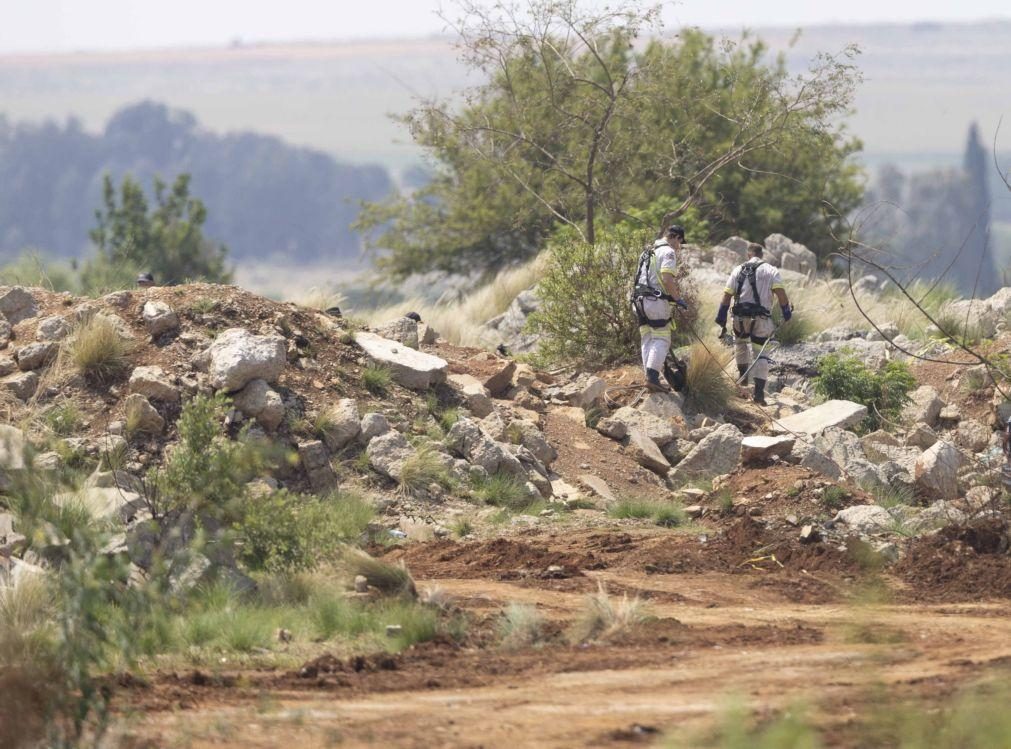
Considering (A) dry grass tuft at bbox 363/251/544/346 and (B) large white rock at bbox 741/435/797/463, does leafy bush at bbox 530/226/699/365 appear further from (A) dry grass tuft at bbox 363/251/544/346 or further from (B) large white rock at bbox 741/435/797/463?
(B) large white rock at bbox 741/435/797/463

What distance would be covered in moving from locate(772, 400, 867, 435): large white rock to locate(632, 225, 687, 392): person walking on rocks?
4.26 ft

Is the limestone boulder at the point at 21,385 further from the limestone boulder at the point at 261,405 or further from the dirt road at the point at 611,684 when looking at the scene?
the dirt road at the point at 611,684

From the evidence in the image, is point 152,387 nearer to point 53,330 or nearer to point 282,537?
point 53,330

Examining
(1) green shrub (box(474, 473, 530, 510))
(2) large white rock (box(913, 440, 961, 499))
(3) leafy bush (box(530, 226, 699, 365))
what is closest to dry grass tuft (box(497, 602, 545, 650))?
(1) green shrub (box(474, 473, 530, 510))

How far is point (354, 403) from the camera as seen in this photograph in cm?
1216

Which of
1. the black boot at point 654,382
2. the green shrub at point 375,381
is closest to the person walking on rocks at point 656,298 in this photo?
the black boot at point 654,382

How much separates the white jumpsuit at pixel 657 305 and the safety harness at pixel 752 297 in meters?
1.20

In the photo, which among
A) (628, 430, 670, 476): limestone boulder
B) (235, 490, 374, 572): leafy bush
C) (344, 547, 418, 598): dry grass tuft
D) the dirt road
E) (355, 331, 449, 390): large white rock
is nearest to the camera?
the dirt road

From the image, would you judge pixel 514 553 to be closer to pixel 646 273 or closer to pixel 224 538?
pixel 224 538

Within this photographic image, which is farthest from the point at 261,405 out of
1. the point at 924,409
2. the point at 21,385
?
the point at 924,409

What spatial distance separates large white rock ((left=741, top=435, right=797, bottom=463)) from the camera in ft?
40.5

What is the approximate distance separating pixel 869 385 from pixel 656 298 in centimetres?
250

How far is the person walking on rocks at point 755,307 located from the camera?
49.5ft

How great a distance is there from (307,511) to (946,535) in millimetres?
4059
